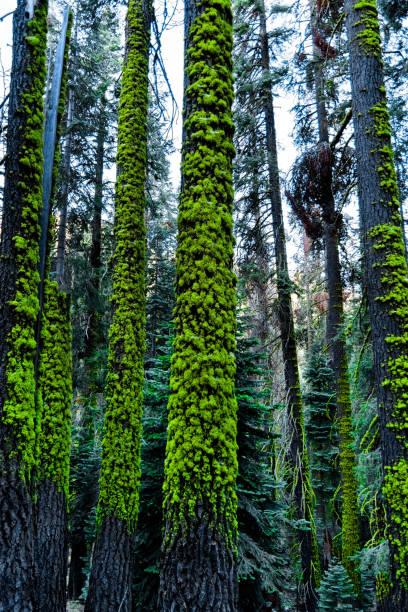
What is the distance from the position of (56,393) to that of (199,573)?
3.42m

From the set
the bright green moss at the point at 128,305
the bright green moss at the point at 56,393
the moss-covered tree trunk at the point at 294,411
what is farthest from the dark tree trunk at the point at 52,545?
the moss-covered tree trunk at the point at 294,411

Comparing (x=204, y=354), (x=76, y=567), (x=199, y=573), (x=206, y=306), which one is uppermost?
(x=206, y=306)

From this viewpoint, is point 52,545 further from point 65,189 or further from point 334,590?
point 65,189

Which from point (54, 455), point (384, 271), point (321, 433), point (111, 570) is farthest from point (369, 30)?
point (321, 433)

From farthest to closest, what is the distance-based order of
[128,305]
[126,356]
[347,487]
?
[347,487], [128,305], [126,356]

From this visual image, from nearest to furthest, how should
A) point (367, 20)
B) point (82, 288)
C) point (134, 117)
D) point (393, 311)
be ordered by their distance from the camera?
point (393, 311)
point (367, 20)
point (134, 117)
point (82, 288)

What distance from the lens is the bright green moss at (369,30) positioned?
5.80 m

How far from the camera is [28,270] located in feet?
11.9

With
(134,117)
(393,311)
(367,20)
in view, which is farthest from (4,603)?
(367,20)

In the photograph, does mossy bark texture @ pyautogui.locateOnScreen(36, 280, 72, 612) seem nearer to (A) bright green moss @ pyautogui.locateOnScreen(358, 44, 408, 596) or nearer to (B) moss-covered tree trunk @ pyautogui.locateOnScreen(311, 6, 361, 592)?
(A) bright green moss @ pyautogui.locateOnScreen(358, 44, 408, 596)

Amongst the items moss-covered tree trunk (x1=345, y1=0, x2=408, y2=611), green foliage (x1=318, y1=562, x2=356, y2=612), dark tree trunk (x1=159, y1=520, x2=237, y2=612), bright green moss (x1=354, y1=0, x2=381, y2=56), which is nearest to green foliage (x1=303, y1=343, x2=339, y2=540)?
green foliage (x1=318, y1=562, x2=356, y2=612)

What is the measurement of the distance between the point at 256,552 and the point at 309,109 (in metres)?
10.8

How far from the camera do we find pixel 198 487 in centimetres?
269

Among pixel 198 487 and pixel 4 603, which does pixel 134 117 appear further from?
pixel 4 603
